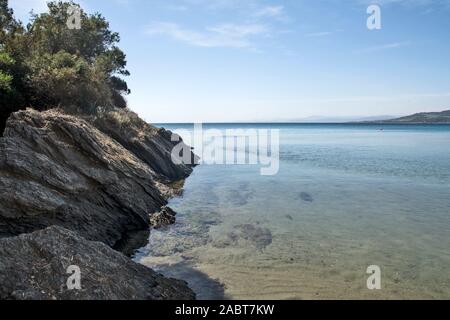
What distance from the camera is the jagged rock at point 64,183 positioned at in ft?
48.9

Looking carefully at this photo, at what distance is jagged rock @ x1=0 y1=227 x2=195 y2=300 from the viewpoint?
32.3ft

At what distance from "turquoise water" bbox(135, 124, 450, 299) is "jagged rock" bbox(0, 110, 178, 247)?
2.54 metres

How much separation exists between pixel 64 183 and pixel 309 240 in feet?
39.0

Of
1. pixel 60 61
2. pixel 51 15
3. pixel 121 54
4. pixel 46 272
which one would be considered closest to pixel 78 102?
pixel 60 61

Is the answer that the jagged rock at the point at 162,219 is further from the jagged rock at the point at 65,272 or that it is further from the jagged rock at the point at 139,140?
the jagged rock at the point at 139,140

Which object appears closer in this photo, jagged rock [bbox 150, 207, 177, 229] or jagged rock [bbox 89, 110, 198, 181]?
jagged rock [bbox 150, 207, 177, 229]

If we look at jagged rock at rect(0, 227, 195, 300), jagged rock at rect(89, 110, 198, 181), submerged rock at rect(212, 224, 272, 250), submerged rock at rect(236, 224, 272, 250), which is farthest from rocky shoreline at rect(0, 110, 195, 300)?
jagged rock at rect(89, 110, 198, 181)

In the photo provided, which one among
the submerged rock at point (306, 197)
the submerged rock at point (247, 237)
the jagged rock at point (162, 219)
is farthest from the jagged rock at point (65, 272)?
the submerged rock at point (306, 197)

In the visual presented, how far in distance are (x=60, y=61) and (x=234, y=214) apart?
1850 cm

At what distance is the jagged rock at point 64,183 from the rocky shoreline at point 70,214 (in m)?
0.04
